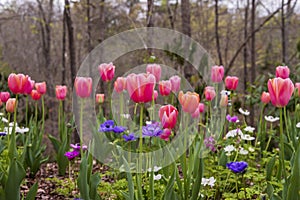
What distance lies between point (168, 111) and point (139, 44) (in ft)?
18.1

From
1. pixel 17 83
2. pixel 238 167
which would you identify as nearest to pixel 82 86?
pixel 17 83

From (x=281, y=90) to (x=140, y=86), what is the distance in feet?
1.69

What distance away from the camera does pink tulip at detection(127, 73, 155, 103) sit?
131 centimetres

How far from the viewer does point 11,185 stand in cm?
163

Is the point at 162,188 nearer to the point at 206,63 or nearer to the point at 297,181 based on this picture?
the point at 297,181

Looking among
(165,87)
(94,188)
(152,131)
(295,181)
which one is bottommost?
(94,188)

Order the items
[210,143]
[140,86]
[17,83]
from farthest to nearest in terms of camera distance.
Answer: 1. [210,143]
2. [17,83]
3. [140,86]

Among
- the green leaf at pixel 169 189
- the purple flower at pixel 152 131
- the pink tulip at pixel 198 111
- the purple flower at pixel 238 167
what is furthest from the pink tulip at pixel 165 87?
the green leaf at pixel 169 189

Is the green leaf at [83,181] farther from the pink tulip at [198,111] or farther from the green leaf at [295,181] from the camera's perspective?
the green leaf at [295,181]

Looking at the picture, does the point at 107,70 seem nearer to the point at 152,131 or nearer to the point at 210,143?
the point at 152,131

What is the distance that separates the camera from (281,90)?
4.53 ft

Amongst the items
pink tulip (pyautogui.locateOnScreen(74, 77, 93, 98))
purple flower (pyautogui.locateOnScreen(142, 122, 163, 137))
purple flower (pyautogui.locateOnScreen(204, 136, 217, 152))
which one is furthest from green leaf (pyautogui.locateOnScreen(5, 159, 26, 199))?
purple flower (pyautogui.locateOnScreen(204, 136, 217, 152))

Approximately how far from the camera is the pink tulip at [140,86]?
131 cm

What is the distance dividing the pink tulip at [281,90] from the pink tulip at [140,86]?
17.7 inches
